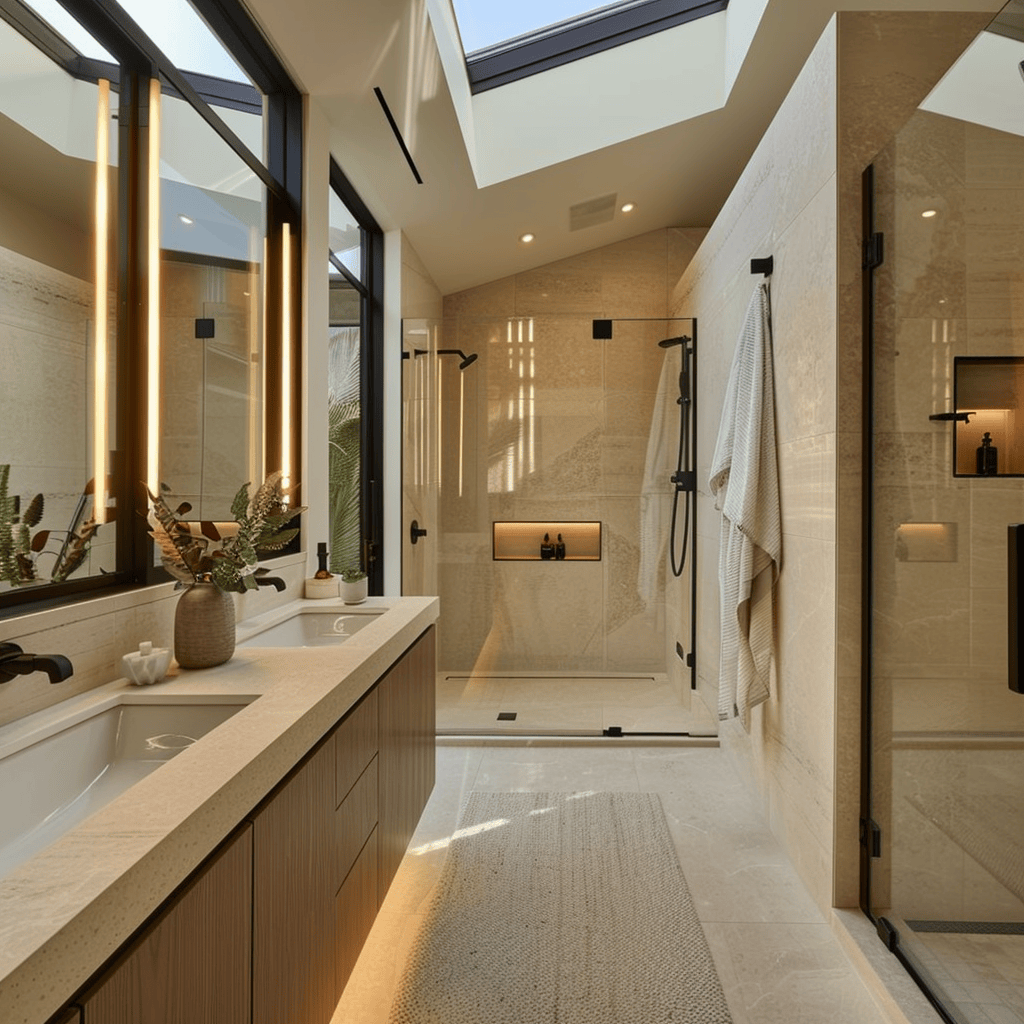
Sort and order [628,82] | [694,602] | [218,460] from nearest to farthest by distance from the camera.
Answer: [218,460], [628,82], [694,602]

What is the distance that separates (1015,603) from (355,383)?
9.72ft

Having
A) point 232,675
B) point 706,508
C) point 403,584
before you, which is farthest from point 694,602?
point 232,675

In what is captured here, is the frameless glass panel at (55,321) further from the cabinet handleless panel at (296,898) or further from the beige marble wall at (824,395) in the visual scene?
the beige marble wall at (824,395)

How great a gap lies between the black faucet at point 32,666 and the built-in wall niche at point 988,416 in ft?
5.23

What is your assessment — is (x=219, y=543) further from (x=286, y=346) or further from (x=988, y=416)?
(x=988, y=416)

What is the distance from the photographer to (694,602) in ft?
12.5

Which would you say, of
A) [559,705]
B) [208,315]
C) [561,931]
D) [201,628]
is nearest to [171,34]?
[208,315]

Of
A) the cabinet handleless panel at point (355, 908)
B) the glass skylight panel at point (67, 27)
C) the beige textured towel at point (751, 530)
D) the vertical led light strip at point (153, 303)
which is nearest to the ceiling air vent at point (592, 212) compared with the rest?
the beige textured towel at point (751, 530)

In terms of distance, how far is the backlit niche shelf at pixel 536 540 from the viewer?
151 inches

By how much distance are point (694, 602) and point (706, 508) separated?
0.47 m

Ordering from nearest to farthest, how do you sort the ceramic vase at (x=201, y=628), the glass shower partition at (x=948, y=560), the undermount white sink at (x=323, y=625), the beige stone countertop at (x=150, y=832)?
the beige stone countertop at (x=150, y=832)
the glass shower partition at (x=948, y=560)
the ceramic vase at (x=201, y=628)
the undermount white sink at (x=323, y=625)

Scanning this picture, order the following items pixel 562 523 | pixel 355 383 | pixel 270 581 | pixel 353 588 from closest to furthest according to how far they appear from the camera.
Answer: pixel 270 581 < pixel 353 588 < pixel 355 383 < pixel 562 523

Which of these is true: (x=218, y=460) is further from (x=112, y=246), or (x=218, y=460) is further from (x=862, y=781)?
(x=862, y=781)

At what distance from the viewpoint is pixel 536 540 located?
3.86m
